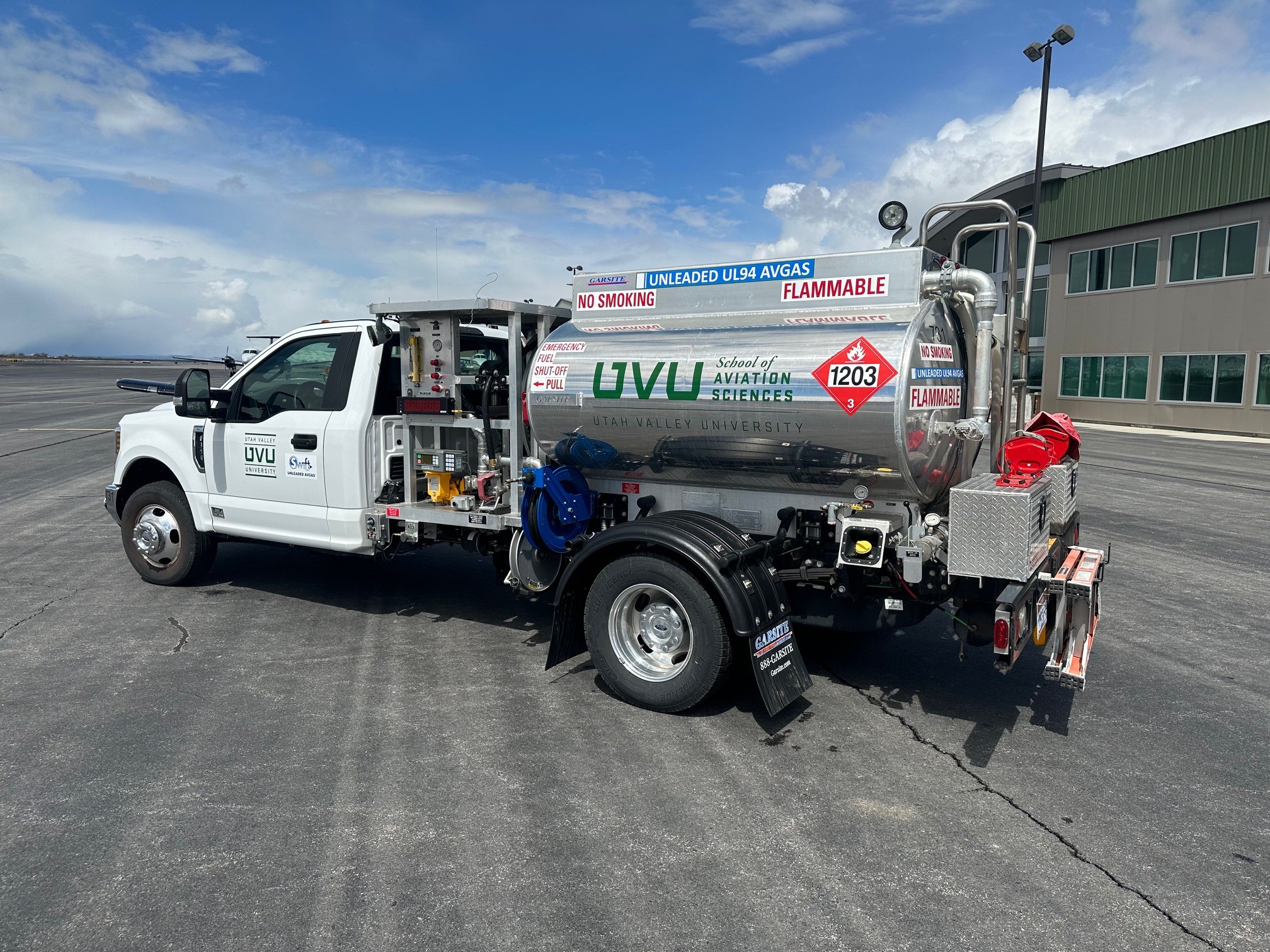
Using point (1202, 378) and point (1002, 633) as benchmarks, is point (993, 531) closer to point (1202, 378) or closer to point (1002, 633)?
point (1002, 633)

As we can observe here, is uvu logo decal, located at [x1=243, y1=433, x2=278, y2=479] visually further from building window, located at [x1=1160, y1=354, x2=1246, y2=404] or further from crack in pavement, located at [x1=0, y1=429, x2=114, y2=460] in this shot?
building window, located at [x1=1160, y1=354, x2=1246, y2=404]

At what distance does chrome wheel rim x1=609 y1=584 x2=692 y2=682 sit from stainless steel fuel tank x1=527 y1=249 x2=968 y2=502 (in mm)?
822

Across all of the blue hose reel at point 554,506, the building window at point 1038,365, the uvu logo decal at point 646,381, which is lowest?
the blue hose reel at point 554,506

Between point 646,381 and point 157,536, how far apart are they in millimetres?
4872

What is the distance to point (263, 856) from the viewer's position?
357cm

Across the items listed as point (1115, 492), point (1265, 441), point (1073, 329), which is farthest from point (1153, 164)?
point (1115, 492)

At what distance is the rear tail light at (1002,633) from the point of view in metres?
4.25

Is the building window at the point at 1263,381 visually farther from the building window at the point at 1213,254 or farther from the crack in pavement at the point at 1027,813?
the crack in pavement at the point at 1027,813

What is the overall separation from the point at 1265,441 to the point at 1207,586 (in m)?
19.0

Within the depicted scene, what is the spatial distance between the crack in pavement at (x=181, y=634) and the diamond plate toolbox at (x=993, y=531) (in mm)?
5061

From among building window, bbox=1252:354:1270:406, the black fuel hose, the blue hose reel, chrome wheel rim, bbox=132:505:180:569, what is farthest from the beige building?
chrome wheel rim, bbox=132:505:180:569

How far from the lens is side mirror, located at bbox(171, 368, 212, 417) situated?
6.82 meters

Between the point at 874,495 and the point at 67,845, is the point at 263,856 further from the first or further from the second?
the point at 874,495

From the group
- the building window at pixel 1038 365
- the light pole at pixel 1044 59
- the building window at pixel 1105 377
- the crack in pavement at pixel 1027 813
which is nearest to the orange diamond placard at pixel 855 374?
the crack in pavement at pixel 1027 813
